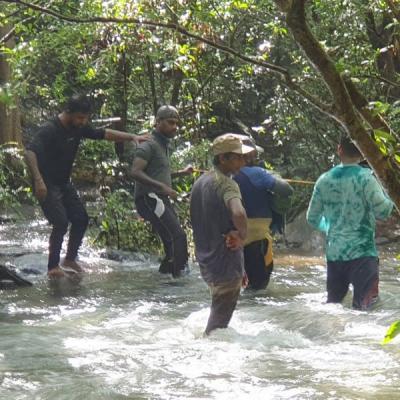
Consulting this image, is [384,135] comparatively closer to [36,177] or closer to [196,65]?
[36,177]

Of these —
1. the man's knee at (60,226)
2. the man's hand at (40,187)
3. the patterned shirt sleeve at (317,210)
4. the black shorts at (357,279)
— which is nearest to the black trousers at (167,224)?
the man's knee at (60,226)

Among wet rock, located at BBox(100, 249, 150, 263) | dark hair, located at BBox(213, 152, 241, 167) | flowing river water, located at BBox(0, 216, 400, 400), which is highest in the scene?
dark hair, located at BBox(213, 152, 241, 167)

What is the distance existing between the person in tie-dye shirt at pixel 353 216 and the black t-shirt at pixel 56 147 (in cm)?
361

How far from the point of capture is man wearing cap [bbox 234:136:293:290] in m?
8.08

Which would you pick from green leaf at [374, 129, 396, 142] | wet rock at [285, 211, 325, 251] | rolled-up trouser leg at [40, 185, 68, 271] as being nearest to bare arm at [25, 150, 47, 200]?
rolled-up trouser leg at [40, 185, 68, 271]

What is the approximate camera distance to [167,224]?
366 inches

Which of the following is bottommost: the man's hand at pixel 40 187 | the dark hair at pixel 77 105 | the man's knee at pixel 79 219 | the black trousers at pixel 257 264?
the black trousers at pixel 257 264

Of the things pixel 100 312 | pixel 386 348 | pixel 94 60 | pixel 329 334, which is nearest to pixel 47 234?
pixel 94 60

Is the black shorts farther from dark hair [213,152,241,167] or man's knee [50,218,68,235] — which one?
man's knee [50,218,68,235]

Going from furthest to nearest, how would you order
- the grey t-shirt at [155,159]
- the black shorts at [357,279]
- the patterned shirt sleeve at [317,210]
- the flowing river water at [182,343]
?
the grey t-shirt at [155,159] < the patterned shirt sleeve at [317,210] < the black shorts at [357,279] < the flowing river water at [182,343]

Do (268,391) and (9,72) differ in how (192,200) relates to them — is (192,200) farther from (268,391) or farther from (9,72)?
(9,72)

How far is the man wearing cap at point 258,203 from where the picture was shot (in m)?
8.08

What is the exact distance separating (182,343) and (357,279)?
1634 mm

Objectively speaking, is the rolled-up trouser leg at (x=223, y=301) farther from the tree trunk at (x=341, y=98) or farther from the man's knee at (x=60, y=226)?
the tree trunk at (x=341, y=98)
